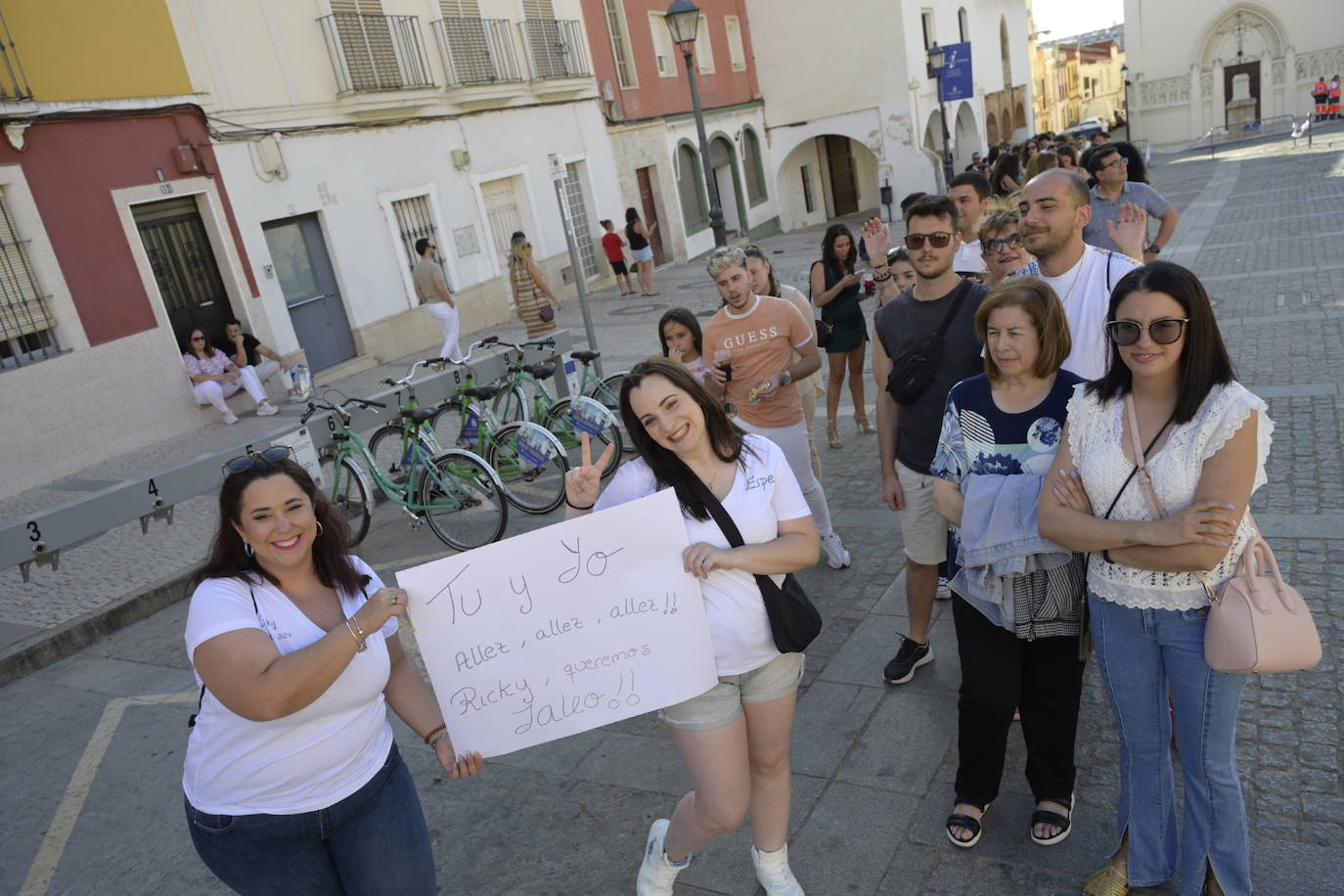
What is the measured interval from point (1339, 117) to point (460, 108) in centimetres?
3785

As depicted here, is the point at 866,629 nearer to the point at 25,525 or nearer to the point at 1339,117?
the point at 25,525

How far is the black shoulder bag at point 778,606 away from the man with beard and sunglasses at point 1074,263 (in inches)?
62.5

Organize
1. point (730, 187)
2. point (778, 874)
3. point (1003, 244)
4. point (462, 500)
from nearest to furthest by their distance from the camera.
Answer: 1. point (778, 874)
2. point (1003, 244)
3. point (462, 500)
4. point (730, 187)

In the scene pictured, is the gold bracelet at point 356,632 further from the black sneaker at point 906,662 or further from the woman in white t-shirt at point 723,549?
the black sneaker at point 906,662

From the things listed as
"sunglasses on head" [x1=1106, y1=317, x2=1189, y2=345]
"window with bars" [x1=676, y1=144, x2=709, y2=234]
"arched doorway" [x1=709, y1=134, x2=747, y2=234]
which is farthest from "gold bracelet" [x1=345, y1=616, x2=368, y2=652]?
"arched doorway" [x1=709, y1=134, x2=747, y2=234]

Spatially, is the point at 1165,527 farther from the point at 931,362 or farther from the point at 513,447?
the point at 513,447

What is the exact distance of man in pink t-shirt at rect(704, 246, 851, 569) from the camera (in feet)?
16.2

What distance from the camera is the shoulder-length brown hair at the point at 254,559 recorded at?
231cm

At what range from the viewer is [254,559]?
236 cm

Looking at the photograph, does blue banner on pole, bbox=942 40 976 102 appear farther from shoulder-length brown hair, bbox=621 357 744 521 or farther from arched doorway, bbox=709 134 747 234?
shoulder-length brown hair, bbox=621 357 744 521

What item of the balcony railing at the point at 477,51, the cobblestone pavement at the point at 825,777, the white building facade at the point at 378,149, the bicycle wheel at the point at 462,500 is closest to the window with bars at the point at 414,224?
the white building facade at the point at 378,149

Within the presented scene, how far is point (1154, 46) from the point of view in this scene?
45.9 m

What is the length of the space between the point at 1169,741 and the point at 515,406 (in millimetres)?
6567

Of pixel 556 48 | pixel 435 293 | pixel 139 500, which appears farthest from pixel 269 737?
pixel 556 48
